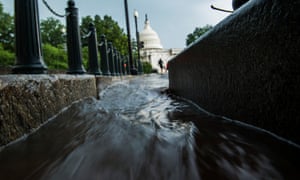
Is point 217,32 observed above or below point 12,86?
above

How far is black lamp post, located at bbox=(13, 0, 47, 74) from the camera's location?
6.51ft

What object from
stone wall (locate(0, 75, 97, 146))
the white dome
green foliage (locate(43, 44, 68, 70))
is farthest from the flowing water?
the white dome

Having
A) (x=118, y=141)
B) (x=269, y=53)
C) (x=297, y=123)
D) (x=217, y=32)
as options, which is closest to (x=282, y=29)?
(x=269, y=53)

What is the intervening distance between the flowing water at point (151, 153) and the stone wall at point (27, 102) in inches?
3.2

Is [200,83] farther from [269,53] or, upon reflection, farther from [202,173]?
[202,173]

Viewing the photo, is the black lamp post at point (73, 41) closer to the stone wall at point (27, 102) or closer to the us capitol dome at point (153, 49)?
the stone wall at point (27, 102)

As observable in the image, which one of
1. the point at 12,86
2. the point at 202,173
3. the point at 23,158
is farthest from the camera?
the point at 12,86

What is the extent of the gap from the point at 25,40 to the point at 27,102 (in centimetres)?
76

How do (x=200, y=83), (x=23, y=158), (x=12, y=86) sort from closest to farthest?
(x=23, y=158), (x=12, y=86), (x=200, y=83)

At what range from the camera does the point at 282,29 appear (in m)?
1.11

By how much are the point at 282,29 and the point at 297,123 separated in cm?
46

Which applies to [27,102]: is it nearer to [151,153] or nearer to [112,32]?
[151,153]

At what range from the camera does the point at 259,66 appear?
134 centimetres

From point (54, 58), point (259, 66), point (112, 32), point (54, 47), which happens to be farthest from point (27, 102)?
point (54, 47)
